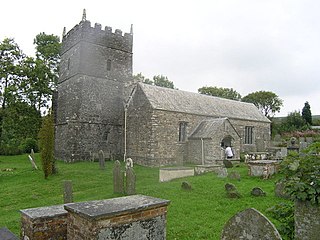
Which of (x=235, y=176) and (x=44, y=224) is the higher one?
(x=44, y=224)

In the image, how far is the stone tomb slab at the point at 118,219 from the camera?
13.2 feet

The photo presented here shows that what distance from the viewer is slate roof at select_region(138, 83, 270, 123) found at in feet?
76.9

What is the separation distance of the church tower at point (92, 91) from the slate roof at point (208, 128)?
7.44m

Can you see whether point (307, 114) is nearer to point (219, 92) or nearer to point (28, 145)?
point (219, 92)

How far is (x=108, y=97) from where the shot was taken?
84.4ft

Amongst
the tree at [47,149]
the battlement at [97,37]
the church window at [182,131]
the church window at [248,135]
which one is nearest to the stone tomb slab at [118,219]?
the tree at [47,149]

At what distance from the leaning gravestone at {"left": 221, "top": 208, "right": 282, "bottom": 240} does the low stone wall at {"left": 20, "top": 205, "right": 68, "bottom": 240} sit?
3.10 metres

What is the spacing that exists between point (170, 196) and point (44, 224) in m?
6.12

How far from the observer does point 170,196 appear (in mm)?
10469

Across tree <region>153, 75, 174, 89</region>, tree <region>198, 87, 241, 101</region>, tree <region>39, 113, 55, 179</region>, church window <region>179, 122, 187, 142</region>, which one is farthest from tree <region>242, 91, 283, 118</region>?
tree <region>39, 113, 55, 179</region>

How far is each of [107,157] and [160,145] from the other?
5.68 m

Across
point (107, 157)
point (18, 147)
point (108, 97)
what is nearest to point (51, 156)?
point (107, 157)

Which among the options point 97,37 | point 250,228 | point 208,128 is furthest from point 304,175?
point 97,37

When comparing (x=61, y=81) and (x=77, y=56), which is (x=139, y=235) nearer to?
(x=77, y=56)
